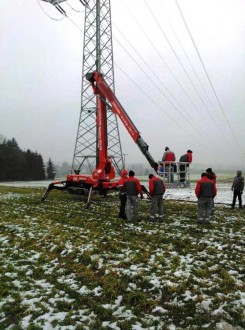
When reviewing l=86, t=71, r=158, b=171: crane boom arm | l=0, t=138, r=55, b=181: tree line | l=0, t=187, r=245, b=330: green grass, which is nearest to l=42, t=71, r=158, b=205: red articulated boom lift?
l=86, t=71, r=158, b=171: crane boom arm

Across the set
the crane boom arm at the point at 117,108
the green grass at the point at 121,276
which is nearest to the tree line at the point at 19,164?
the crane boom arm at the point at 117,108

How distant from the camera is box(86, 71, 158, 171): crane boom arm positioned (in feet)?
62.4

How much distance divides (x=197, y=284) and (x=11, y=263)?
5.16m

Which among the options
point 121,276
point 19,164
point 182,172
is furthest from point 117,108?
point 19,164

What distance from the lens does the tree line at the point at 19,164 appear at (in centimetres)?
9397

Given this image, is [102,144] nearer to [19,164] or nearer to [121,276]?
[121,276]

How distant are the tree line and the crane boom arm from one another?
79.2 metres

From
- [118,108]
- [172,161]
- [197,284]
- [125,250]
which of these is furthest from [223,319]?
[118,108]

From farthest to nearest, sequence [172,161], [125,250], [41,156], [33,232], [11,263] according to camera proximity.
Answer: [41,156] < [172,161] < [33,232] < [125,250] < [11,263]

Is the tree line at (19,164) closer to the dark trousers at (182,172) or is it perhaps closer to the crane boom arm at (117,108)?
the crane boom arm at (117,108)

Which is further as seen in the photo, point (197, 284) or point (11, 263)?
point (11, 263)

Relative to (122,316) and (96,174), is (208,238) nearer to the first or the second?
(122,316)

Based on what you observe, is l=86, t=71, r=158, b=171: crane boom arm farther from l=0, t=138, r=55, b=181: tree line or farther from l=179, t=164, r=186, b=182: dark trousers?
l=0, t=138, r=55, b=181: tree line

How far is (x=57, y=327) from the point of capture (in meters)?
5.89
